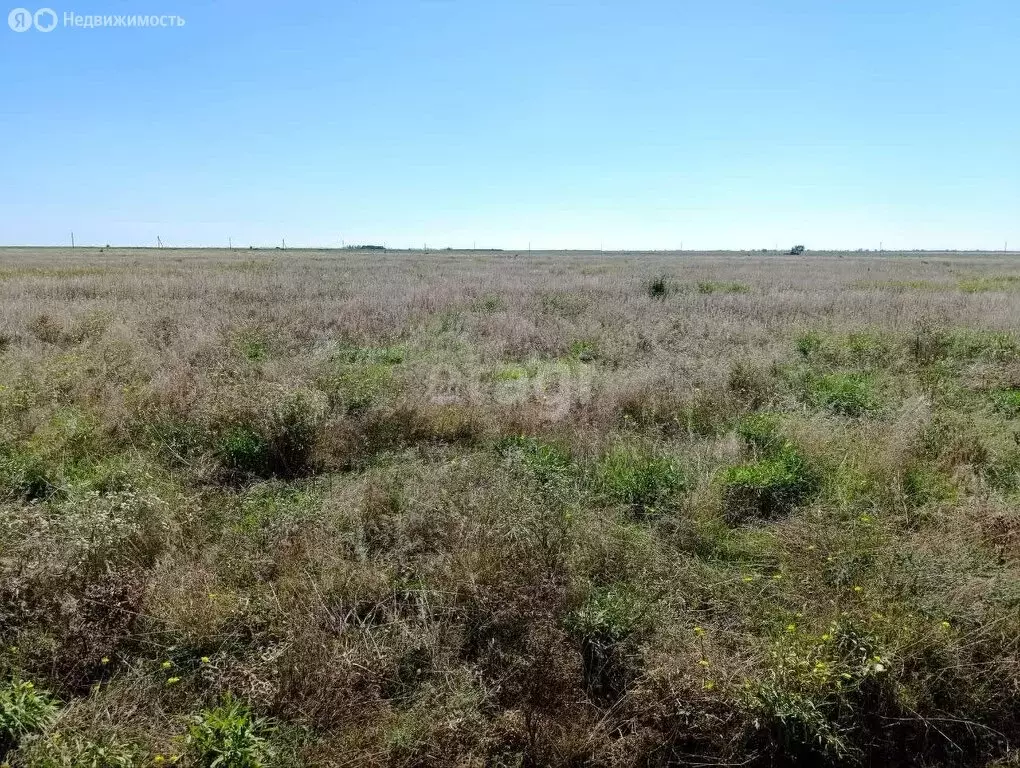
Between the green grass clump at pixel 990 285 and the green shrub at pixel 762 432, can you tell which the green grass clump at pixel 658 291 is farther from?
the green shrub at pixel 762 432

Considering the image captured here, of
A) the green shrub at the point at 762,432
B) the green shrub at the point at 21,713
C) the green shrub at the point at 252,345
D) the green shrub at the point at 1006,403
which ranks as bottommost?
the green shrub at the point at 21,713

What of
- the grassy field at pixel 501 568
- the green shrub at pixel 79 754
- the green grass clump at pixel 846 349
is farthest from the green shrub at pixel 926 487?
the green shrub at pixel 79 754

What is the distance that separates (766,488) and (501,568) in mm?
2579

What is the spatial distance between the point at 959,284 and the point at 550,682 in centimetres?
2914

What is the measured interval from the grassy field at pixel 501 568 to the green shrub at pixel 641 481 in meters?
0.03

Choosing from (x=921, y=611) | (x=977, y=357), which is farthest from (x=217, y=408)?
Result: (x=977, y=357)

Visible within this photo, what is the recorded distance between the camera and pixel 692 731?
311 cm

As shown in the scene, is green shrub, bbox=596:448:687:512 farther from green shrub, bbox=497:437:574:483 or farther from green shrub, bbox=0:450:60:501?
green shrub, bbox=0:450:60:501

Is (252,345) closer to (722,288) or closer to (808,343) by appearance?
(808,343)

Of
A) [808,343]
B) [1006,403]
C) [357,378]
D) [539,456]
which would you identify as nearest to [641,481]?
[539,456]

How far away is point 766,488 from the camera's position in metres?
5.19

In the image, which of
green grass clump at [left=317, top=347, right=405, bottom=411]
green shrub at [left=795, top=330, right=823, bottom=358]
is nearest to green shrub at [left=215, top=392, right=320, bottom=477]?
green grass clump at [left=317, top=347, right=405, bottom=411]

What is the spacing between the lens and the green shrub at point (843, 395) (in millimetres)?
7371

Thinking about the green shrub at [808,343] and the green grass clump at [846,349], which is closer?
the green grass clump at [846,349]
